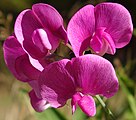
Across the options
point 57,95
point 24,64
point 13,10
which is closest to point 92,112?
point 57,95

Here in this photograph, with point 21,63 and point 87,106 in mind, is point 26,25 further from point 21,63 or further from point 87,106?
point 87,106

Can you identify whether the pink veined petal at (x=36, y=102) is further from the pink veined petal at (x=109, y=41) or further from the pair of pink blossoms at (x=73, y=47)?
the pink veined petal at (x=109, y=41)

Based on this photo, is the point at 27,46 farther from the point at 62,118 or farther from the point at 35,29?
the point at 62,118

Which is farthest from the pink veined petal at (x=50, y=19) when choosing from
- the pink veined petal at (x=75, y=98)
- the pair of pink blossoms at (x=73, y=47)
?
the pink veined petal at (x=75, y=98)

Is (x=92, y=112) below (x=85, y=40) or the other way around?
below

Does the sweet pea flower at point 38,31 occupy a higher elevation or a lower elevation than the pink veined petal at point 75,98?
higher

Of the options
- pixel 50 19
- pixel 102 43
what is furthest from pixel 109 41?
pixel 50 19

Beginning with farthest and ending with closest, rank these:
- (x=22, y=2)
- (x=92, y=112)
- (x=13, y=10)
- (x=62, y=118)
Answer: (x=13, y=10), (x=22, y=2), (x=62, y=118), (x=92, y=112)
